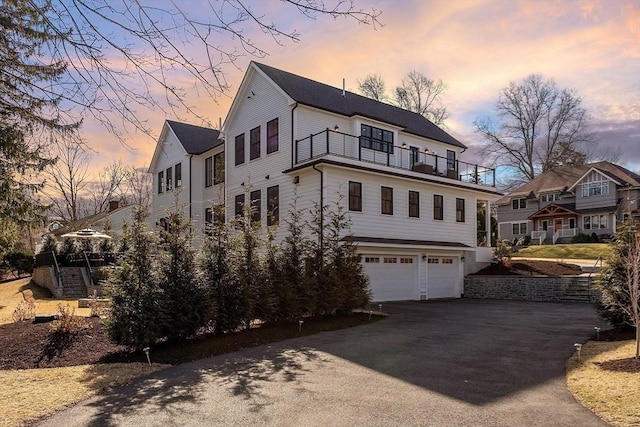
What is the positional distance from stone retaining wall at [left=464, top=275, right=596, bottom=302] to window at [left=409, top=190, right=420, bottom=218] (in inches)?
196

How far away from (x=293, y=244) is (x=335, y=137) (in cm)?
784

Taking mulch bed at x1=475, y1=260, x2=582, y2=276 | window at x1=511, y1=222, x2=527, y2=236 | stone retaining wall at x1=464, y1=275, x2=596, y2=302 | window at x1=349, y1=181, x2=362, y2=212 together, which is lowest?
stone retaining wall at x1=464, y1=275, x2=596, y2=302

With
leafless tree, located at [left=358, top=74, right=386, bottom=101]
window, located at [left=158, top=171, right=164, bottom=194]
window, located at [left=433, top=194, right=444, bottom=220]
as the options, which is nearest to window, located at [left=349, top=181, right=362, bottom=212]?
window, located at [left=433, top=194, right=444, bottom=220]

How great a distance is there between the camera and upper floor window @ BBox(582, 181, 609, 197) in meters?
38.8

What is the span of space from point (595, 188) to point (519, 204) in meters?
7.38

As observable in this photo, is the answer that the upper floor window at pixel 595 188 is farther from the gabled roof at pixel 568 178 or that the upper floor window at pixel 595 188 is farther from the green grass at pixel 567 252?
the green grass at pixel 567 252

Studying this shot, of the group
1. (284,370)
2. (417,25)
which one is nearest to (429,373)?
(284,370)

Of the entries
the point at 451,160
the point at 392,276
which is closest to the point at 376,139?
the point at 392,276

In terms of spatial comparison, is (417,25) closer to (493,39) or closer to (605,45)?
(493,39)

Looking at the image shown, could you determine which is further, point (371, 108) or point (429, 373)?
point (371, 108)

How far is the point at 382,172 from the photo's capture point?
19.0 m

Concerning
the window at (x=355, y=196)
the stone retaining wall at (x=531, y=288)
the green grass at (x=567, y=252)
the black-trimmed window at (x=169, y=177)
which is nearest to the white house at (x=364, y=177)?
the window at (x=355, y=196)

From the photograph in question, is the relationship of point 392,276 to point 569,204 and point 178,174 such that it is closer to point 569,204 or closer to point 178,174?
point 178,174

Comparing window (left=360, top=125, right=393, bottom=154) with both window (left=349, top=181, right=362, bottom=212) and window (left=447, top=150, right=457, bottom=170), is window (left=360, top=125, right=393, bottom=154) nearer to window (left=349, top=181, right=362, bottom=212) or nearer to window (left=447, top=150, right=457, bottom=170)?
window (left=349, top=181, right=362, bottom=212)
